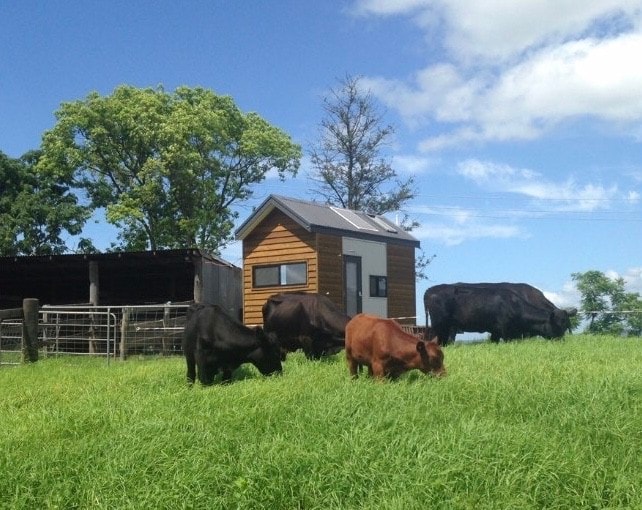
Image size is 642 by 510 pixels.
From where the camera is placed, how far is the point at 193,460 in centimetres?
713

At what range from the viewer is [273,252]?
77.4ft

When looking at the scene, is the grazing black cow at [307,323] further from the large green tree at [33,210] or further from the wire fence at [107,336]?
the large green tree at [33,210]

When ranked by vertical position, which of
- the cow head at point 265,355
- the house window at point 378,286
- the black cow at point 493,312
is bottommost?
the cow head at point 265,355

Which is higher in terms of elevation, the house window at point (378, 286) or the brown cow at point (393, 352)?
the house window at point (378, 286)

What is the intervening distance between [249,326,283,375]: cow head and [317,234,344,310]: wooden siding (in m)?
11.0

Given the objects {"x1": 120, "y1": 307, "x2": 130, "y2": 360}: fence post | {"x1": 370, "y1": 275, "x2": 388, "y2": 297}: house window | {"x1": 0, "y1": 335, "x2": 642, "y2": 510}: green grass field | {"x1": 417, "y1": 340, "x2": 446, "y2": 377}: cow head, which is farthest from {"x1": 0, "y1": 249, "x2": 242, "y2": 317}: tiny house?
{"x1": 0, "y1": 335, "x2": 642, "y2": 510}: green grass field

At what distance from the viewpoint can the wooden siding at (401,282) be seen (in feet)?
85.4

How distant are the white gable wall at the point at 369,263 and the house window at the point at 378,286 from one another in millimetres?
121

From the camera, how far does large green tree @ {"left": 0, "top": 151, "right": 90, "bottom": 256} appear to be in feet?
108

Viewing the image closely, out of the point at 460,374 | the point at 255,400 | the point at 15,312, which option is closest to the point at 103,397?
the point at 255,400

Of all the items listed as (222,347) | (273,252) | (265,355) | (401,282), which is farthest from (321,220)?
(222,347)

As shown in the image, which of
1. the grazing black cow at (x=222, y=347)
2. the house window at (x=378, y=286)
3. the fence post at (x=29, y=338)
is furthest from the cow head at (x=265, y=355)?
the house window at (x=378, y=286)

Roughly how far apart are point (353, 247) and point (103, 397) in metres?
14.6

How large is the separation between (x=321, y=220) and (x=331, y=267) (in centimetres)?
134
